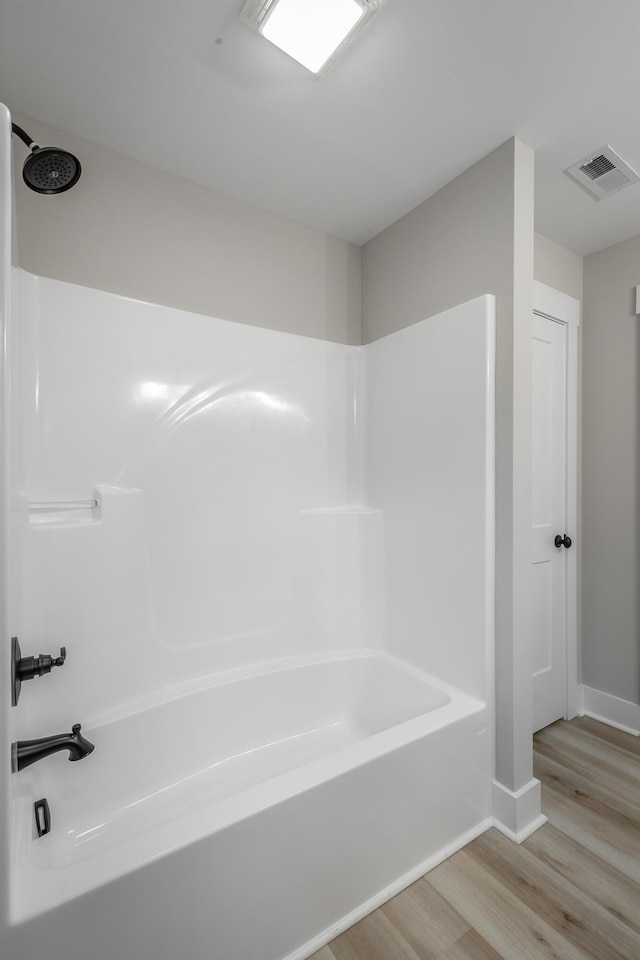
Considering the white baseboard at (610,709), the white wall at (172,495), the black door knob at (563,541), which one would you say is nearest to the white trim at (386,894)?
the white wall at (172,495)

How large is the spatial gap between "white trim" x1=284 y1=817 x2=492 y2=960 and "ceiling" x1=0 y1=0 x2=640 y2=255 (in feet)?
8.44

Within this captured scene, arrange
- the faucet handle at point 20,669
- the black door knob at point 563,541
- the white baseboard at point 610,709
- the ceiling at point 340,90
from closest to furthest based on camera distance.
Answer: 1. the faucet handle at point 20,669
2. the ceiling at point 340,90
3. the white baseboard at point 610,709
4. the black door knob at point 563,541

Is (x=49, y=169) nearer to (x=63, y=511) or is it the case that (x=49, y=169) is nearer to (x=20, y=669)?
(x=63, y=511)

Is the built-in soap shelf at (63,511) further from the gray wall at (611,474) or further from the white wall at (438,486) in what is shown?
the gray wall at (611,474)

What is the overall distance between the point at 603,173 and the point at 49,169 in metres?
2.08

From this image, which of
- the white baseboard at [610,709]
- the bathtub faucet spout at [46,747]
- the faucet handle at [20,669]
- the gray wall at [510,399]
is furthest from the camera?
the white baseboard at [610,709]

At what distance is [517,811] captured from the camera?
5.64 feet

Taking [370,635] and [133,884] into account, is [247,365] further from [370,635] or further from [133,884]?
[133,884]

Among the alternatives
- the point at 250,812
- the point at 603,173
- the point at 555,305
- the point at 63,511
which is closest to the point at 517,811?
the point at 250,812

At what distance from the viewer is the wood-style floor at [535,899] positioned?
4.35ft

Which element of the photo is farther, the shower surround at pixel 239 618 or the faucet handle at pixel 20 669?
the shower surround at pixel 239 618

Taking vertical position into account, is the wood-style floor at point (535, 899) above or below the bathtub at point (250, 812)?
below

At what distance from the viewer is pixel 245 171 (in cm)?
195

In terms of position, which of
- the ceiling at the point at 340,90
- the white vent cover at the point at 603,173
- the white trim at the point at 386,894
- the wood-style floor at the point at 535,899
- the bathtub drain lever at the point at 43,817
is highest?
the ceiling at the point at 340,90
